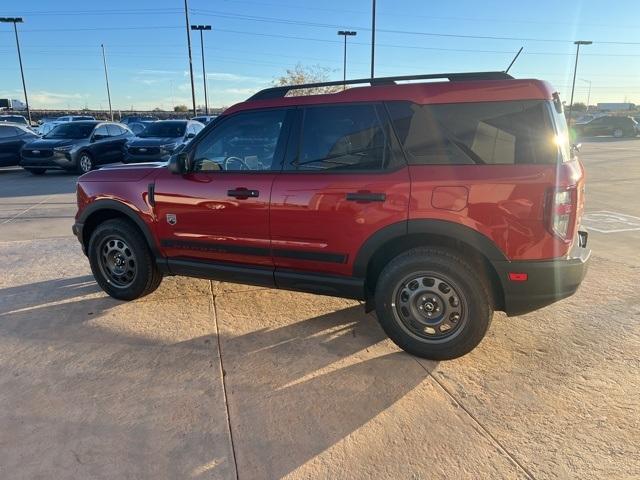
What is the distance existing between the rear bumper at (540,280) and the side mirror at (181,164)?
2.61 meters

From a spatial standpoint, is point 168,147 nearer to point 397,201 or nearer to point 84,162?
point 84,162

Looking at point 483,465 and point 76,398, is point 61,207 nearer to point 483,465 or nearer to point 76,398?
point 76,398

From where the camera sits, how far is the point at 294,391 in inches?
120

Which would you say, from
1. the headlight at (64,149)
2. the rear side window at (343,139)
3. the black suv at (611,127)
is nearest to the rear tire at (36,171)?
the headlight at (64,149)

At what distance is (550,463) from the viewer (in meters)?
2.39

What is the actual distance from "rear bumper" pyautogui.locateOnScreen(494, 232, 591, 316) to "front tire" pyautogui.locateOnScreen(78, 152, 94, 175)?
552 inches

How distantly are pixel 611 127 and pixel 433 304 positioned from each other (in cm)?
3843

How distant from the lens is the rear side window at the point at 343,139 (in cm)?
339

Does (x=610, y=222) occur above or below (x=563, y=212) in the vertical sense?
below

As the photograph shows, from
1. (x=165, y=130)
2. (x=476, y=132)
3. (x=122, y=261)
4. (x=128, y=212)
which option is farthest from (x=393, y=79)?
(x=165, y=130)

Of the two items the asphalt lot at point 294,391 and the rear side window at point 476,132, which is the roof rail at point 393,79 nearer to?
the rear side window at point 476,132

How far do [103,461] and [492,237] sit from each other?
8.57ft

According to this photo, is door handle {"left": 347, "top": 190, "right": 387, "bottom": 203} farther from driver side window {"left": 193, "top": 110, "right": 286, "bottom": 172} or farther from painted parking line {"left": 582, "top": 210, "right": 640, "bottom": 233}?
painted parking line {"left": 582, "top": 210, "right": 640, "bottom": 233}

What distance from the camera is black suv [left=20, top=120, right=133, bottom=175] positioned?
13750 millimetres
